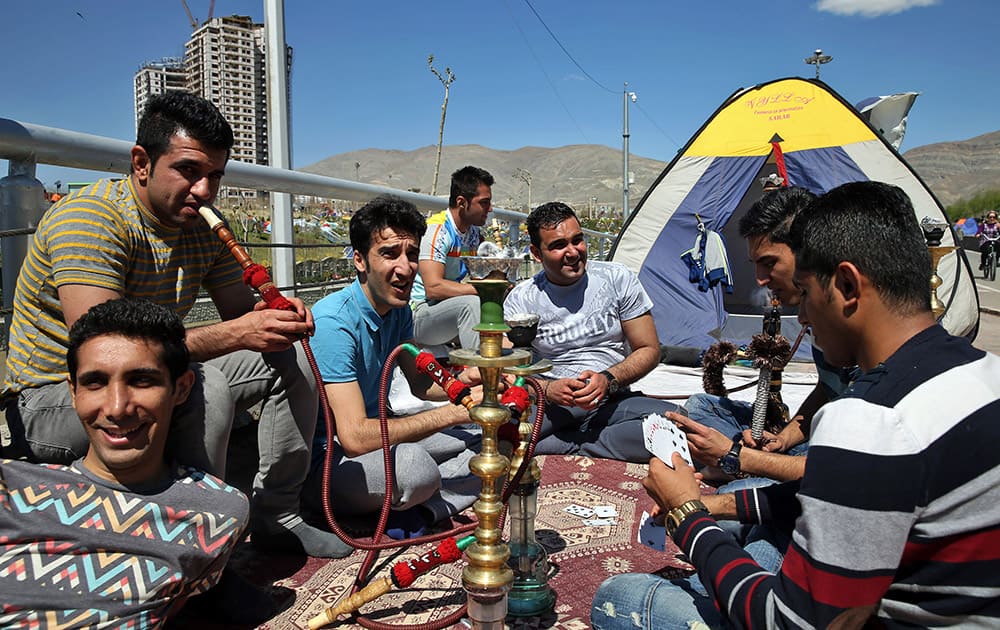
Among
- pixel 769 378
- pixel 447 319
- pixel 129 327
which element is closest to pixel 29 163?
pixel 129 327

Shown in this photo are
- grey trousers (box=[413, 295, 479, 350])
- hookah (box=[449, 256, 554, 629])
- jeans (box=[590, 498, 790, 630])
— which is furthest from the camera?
grey trousers (box=[413, 295, 479, 350])

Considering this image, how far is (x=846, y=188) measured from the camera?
4.13 ft

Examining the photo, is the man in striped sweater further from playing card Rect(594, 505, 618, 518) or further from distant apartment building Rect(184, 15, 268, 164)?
distant apartment building Rect(184, 15, 268, 164)

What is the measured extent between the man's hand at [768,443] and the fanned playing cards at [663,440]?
2.47 feet

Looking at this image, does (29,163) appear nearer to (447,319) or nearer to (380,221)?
(380,221)

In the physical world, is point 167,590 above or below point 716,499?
below

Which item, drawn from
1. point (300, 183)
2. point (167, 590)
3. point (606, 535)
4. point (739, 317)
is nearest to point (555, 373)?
point (606, 535)

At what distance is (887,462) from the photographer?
971 millimetres

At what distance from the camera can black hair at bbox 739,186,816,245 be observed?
2469 millimetres

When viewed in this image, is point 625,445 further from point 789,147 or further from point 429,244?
point 789,147

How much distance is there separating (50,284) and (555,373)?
235cm

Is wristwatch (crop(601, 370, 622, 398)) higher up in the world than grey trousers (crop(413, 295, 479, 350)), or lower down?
lower down

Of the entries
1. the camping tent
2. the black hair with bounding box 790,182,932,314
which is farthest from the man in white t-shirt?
the camping tent

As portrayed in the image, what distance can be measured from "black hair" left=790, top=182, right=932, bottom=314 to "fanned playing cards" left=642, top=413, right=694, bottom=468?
53 cm
